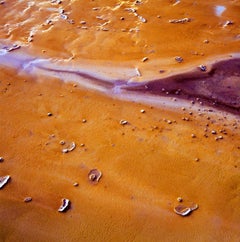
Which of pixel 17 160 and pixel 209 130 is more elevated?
pixel 17 160

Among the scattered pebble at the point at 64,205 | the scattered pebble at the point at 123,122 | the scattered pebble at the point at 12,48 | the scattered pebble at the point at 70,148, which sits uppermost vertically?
the scattered pebble at the point at 12,48

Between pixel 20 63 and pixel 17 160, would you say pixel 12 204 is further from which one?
pixel 20 63

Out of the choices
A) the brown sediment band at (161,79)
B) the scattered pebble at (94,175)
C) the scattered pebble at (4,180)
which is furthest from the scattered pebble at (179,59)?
the scattered pebble at (4,180)

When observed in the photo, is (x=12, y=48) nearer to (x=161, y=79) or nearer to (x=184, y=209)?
(x=161, y=79)

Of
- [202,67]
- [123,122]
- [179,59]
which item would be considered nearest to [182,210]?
[123,122]

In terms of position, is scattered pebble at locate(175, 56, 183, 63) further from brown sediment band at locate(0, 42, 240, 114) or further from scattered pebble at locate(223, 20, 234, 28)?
scattered pebble at locate(223, 20, 234, 28)

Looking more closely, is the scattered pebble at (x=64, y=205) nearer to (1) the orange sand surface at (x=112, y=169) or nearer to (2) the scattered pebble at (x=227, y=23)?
(1) the orange sand surface at (x=112, y=169)

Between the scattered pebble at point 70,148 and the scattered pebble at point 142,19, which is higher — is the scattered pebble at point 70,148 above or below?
below

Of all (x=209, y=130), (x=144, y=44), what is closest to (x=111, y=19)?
(x=144, y=44)
